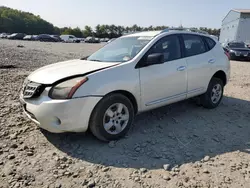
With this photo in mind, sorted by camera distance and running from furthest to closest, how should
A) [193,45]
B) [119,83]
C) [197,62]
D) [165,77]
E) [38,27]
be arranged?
[38,27] → [193,45] → [197,62] → [165,77] → [119,83]

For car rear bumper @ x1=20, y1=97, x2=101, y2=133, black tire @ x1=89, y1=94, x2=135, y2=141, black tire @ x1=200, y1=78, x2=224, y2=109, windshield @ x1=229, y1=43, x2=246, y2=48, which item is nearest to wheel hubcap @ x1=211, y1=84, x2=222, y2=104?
black tire @ x1=200, y1=78, x2=224, y2=109

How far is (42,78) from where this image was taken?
3.40m

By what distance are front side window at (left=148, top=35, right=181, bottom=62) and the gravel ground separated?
1245 mm

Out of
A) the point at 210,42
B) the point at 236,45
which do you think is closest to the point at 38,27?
the point at 236,45

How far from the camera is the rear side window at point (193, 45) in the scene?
15.0 feet

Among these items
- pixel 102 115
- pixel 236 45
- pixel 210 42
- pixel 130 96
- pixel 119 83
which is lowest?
pixel 236 45

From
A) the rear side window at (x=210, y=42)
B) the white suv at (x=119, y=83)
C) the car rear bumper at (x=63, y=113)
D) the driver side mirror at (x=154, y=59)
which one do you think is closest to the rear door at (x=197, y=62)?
the white suv at (x=119, y=83)

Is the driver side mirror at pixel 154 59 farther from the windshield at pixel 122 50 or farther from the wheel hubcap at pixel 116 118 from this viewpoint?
the wheel hubcap at pixel 116 118

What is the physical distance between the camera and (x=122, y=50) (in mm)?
4230

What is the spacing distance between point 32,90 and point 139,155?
1.81 meters

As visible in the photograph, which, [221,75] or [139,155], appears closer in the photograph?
[139,155]

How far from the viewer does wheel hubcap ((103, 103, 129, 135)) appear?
3.51 meters

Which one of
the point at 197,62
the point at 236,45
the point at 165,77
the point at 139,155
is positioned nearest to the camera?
the point at 139,155

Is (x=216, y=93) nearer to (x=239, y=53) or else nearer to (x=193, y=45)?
(x=193, y=45)
